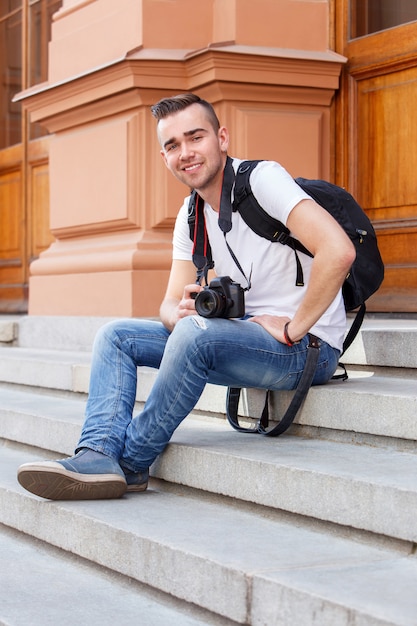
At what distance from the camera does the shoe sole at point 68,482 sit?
350cm

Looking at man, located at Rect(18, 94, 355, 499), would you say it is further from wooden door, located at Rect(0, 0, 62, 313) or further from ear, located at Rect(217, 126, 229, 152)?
wooden door, located at Rect(0, 0, 62, 313)

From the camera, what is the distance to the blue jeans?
340cm

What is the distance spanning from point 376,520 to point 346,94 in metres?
3.30

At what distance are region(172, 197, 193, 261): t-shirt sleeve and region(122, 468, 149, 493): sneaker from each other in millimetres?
794

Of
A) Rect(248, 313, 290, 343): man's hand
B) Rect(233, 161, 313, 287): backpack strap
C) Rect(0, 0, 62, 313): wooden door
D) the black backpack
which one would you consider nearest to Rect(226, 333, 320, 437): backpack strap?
the black backpack

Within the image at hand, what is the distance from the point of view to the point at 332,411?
3.61 meters

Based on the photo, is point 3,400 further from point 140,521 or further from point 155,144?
point 140,521

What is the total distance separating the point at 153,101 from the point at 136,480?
2738 mm

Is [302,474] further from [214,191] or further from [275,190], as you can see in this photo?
[214,191]

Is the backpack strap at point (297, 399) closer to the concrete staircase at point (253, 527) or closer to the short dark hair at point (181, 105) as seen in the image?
the concrete staircase at point (253, 527)

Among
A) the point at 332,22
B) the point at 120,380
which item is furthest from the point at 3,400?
the point at 332,22

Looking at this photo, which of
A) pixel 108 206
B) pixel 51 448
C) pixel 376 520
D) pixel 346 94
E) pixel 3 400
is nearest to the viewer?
pixel 376 520

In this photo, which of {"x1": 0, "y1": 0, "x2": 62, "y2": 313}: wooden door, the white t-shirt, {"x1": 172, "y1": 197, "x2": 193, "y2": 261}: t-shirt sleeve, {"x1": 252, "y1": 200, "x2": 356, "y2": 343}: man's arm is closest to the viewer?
{"x1": 252, "y1": 200, "x2": 356, "y2": 343}: man's arm

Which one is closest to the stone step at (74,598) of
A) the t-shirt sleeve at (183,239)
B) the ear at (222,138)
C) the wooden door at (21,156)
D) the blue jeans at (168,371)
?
the blue jeans at (168,371)
